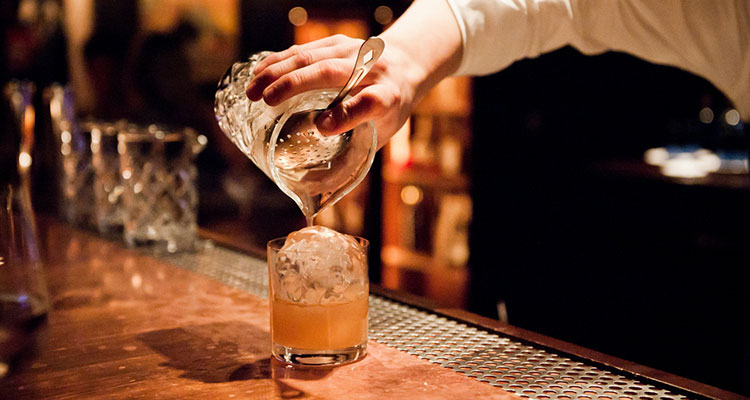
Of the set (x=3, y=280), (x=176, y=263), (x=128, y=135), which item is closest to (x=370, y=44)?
(x=3, y=280)

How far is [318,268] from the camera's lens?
88 centimetres

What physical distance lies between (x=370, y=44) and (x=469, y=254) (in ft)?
9.96

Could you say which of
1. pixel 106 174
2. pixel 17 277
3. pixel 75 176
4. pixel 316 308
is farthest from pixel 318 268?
pixel 75 176

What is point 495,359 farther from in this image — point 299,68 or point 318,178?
point 299,68

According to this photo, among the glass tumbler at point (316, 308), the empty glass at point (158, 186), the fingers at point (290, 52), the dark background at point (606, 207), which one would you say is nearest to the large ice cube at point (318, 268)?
the glass tumbler at point (316, 308)

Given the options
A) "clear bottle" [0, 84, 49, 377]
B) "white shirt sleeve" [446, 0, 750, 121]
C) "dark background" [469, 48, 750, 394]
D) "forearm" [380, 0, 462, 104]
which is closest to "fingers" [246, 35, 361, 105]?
"forearm" [380, 0, 462, 104]

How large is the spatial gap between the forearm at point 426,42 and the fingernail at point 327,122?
276mm

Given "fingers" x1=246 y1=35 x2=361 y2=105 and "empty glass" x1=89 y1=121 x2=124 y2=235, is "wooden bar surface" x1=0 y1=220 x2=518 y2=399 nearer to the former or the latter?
"fingers" x1=246 y1=35 x2=361 y2=105

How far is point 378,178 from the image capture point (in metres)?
4.08

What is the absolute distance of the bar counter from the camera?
31.2 inches

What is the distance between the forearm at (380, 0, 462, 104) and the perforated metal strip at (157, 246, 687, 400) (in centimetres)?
34

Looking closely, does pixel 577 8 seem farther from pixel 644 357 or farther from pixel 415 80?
pixel 644 357

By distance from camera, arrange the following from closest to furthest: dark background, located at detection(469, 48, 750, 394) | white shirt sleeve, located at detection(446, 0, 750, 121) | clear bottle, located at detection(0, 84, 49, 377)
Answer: clear bottle, located at detection(0, 84, 49, 377) < white shirt sleeve, located at detection(446, 0, 750, 121) < dark background, located at detection(469, 48, 750, 394)

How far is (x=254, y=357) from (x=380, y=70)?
0.43m
